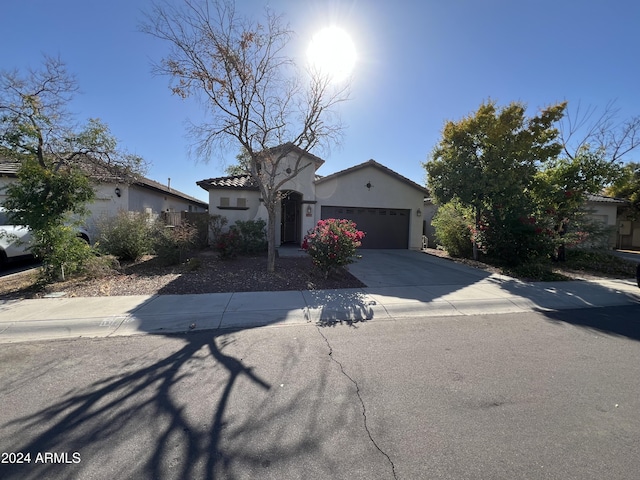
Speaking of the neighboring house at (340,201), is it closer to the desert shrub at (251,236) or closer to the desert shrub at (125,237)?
the desert shrub at (251,236)

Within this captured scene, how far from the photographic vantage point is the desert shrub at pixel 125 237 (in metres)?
10.2

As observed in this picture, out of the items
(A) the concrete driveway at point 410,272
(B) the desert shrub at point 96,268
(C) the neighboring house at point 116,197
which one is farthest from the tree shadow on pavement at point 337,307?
(C) the neighboring house at point 116,197

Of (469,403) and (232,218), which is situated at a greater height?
(232,218)

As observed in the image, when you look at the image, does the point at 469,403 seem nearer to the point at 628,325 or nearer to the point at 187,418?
the point at 187,418

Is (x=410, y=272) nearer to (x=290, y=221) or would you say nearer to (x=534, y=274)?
(x=534, y=274)

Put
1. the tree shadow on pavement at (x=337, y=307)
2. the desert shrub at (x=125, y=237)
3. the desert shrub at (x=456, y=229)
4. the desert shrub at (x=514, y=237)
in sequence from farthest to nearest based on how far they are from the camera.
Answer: the desert shrub at (x=456, y=229)
the desert shrub at (x=514, y=237)
the desert shrub at (x=125, y=237)
the tree shadow on pavement at (x=337, y=307)

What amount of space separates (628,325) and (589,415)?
413 centimetres

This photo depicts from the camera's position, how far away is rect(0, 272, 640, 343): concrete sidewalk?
16.6 ft

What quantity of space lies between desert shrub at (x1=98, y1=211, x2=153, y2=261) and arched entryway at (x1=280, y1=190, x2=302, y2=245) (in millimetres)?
7093

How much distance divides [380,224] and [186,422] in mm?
14087

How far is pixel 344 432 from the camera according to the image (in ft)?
8.47

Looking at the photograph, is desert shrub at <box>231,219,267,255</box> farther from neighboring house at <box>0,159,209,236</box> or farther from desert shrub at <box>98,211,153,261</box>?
neighboring house at <box>0,159,209,236</box>

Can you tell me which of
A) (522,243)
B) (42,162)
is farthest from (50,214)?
(522,243)

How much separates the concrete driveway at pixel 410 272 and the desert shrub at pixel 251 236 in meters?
4.29
